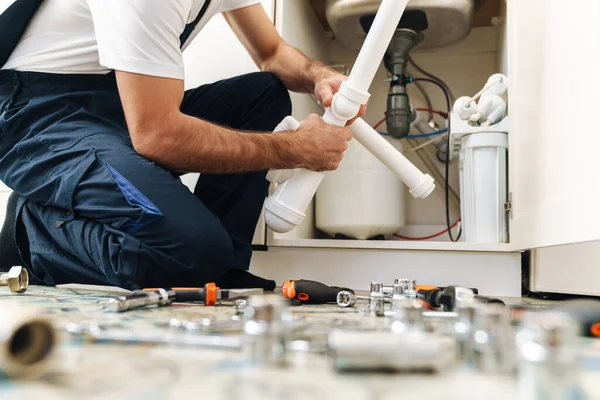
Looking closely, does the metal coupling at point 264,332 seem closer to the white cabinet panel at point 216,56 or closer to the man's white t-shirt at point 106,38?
the man's white t-shirt at point 106,38

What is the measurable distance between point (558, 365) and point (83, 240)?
78 cm

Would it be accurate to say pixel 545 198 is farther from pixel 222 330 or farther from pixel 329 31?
pixel 329 31

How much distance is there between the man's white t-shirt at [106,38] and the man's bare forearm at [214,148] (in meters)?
0.09

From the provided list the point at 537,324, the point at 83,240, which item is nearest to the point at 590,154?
the point at 537,324

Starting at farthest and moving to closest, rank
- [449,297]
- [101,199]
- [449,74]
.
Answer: [449,74]
[101,199]
[449,297]

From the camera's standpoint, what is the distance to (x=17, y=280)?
778mm

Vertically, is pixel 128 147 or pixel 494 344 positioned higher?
pixel 128 147

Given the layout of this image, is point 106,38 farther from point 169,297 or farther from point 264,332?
point 264,332

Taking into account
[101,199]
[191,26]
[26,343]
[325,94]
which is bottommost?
[26,343]

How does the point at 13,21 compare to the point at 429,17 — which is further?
the point at 429,17

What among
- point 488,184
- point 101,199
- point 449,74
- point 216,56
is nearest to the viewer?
point 101,199

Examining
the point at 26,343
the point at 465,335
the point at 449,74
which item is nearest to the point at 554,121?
the point at 465,335

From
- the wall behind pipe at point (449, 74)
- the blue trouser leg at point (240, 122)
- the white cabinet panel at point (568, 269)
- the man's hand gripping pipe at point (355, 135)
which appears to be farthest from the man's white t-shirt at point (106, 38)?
the wall behind pipe at point (449, 74)

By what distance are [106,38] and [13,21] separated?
248mm
